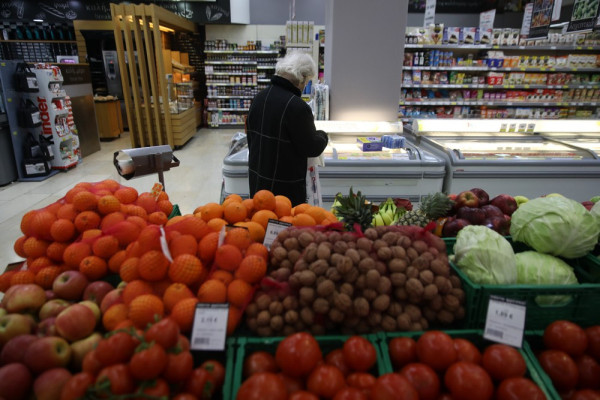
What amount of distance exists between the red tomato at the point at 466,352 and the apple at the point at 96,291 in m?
1.19

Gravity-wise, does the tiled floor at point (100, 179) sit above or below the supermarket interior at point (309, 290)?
below

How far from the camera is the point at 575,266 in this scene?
1.59 meters

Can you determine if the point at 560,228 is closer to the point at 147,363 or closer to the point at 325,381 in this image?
the point at 325,381

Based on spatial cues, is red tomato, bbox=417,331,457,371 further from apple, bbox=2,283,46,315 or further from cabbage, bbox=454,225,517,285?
apple, bbox=2,283,46,315

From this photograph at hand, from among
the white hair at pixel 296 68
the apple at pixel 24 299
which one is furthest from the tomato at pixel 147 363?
the white hair at pixel 296 68

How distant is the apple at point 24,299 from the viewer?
120 cm

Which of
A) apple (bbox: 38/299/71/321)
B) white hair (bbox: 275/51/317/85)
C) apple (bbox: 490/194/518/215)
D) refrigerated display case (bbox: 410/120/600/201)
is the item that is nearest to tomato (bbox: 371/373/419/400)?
apple (bbox: 38/299/71/321)

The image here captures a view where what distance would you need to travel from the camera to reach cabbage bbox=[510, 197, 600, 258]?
1.50m

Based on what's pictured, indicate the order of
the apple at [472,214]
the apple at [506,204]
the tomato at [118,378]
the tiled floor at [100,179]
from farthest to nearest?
the tiled floor at [100,179] → the apple at [506,204] → the apple at [472,214] → the tomato at [118,378]

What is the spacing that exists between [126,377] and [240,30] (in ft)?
37.1

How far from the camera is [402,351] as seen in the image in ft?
3.69

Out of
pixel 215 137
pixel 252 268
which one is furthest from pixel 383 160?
pixel 215 137

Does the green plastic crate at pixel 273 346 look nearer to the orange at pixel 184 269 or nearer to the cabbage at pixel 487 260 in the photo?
the orange at pixel 184 269

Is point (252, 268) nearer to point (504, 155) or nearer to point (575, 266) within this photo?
point (575, 266)
